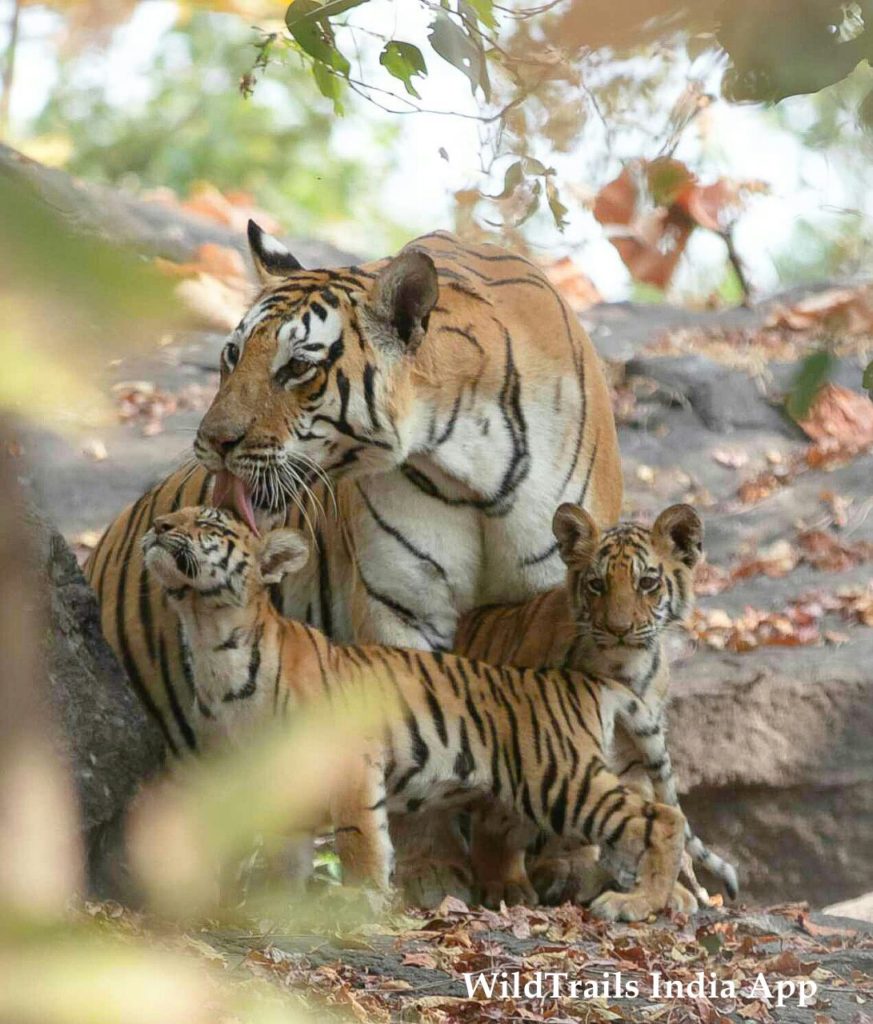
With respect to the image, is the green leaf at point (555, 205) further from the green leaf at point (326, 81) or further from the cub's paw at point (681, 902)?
the cub's paw at point (681, 902)

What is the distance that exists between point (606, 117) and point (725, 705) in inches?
166

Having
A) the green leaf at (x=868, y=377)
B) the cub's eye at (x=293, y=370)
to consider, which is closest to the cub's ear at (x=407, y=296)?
the cub's eye at (x=293, y=370)

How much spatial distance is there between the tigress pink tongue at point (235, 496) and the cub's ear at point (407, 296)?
0.63 meters

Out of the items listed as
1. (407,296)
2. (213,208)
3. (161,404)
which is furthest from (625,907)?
(213,208)

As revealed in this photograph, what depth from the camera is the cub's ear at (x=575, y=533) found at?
4.65 meters

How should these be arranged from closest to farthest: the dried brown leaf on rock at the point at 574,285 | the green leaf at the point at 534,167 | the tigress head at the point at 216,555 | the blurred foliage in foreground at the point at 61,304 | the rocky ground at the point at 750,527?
1. the blurred foliage in foreground at the point at 61,304
2. the green leaf at the point at 534,167
3. the tigress head at the point at 216,555
4. the rocky ground at the point at 750,527
5. the dried brown leaf on rock at the point at 574,285

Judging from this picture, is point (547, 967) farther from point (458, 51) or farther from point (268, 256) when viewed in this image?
Result: point (268, 256)

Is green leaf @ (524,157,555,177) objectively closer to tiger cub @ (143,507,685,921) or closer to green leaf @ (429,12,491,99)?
green leaf @ (429,12,491,99)

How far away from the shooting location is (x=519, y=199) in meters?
3.13

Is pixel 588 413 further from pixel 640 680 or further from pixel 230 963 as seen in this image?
pixel 230 963

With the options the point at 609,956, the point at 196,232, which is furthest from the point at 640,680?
the point at 196,232

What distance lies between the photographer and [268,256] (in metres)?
4.97

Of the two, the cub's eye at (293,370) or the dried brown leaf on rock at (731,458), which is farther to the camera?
the dried brown leaf on rock at (731,458)

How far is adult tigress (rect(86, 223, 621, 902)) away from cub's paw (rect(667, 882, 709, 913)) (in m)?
0.76
